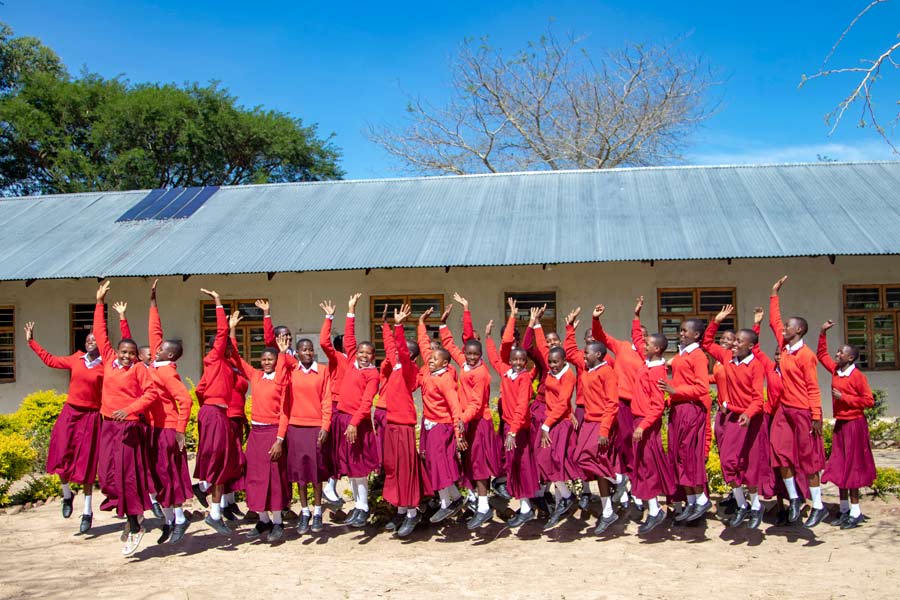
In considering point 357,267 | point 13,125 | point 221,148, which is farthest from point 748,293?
point 13,125

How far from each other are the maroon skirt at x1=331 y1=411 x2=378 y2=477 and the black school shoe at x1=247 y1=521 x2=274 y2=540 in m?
0.68

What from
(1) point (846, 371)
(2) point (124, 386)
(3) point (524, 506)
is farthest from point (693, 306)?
(2) point (124, 386)

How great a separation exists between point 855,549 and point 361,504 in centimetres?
369

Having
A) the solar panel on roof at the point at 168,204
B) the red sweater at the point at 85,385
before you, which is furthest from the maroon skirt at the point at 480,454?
the solar panel on roof at the point at 168,204

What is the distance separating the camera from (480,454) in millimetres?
6273

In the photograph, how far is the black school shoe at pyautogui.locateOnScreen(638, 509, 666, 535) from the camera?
6039 mm

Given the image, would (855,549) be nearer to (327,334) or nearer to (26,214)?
(327,334)

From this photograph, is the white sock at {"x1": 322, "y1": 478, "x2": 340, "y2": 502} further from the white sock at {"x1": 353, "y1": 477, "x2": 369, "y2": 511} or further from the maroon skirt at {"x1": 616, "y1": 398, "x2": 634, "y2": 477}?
the maroon skirt at {"x1": 616, "y1": 398, "x2": 634, "y2": 477}

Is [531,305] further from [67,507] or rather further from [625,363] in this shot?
[67,507]

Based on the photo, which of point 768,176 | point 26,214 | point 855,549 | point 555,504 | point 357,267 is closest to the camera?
point 855,549


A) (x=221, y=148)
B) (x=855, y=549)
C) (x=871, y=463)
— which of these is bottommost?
(x=855, y=549)

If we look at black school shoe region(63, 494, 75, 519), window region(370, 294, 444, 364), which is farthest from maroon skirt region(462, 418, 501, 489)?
window region(370, 294, 444, 364)

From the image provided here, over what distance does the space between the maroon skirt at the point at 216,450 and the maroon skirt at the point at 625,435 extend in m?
3.08

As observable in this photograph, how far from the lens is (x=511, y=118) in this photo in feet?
78.4
